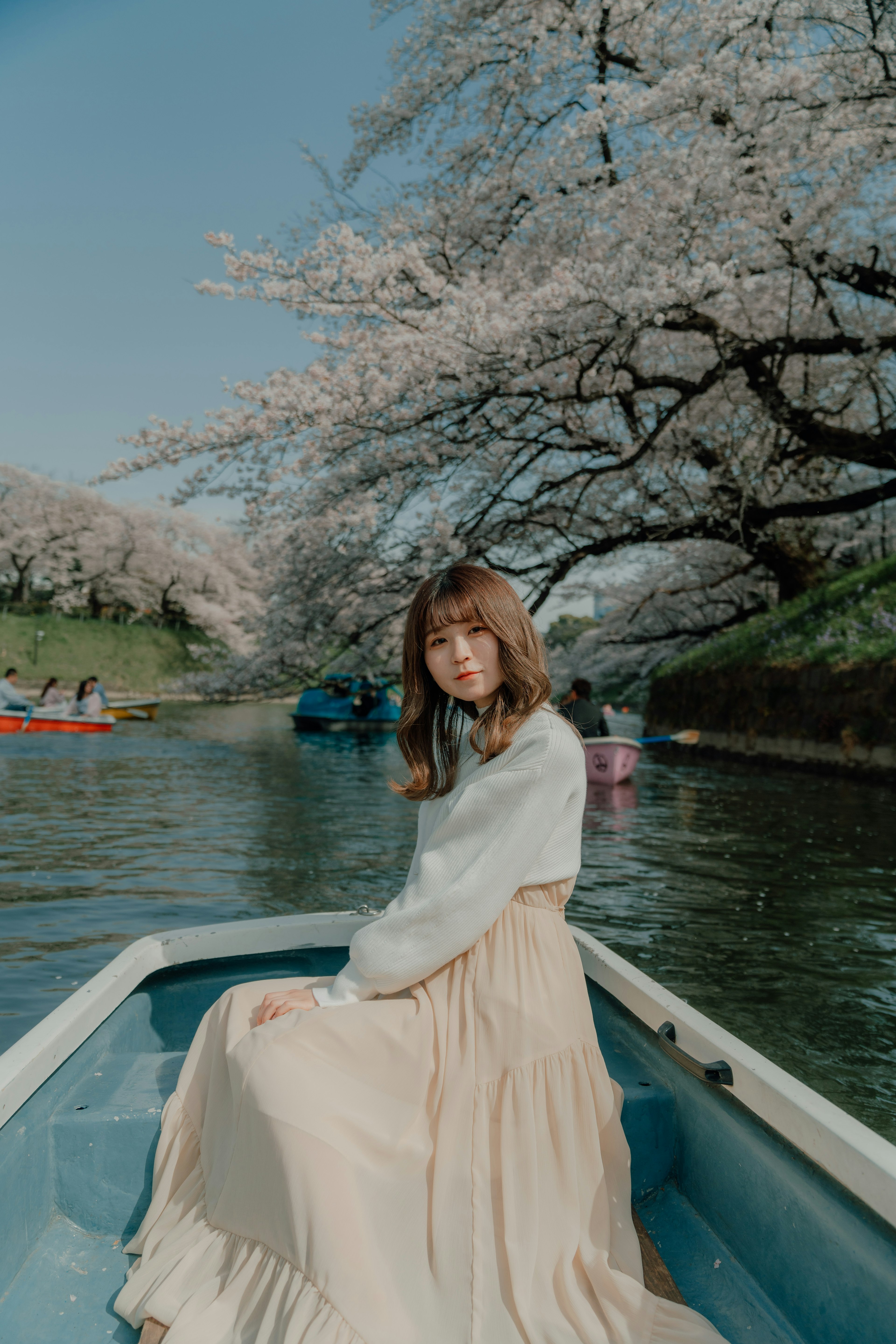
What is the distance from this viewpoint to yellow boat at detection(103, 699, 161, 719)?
21500 mm

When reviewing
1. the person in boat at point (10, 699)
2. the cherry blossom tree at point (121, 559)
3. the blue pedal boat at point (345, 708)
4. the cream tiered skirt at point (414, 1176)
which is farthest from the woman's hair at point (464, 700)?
the cherry blossom tree at point (121, 559)

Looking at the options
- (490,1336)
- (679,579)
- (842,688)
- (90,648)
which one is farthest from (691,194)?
(90,648)

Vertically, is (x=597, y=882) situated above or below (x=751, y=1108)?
below

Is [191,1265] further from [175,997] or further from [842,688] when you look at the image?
[842,688]

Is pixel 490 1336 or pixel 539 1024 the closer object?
pixel 490 1336

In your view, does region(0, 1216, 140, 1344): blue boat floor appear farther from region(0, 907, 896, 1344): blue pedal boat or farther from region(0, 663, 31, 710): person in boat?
region(0, 663, 31, 710): person in boat

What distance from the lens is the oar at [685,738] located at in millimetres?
14750

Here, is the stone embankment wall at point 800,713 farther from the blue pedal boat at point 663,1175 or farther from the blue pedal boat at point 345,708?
the blue pedal boat at point 663,1175

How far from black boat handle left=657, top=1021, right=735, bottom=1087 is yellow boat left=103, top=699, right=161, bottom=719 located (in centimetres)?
2104

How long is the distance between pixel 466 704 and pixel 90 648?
45119 millimetres

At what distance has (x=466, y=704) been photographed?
2.02 metres

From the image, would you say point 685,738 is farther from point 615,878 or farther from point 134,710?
point 134,710

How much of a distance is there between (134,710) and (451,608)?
21.7 metres

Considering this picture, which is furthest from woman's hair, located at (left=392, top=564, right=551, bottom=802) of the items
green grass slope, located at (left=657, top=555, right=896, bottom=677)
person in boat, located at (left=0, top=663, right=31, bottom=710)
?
person in boat, located at (left=0, top=663, right=31, bottom=710)
